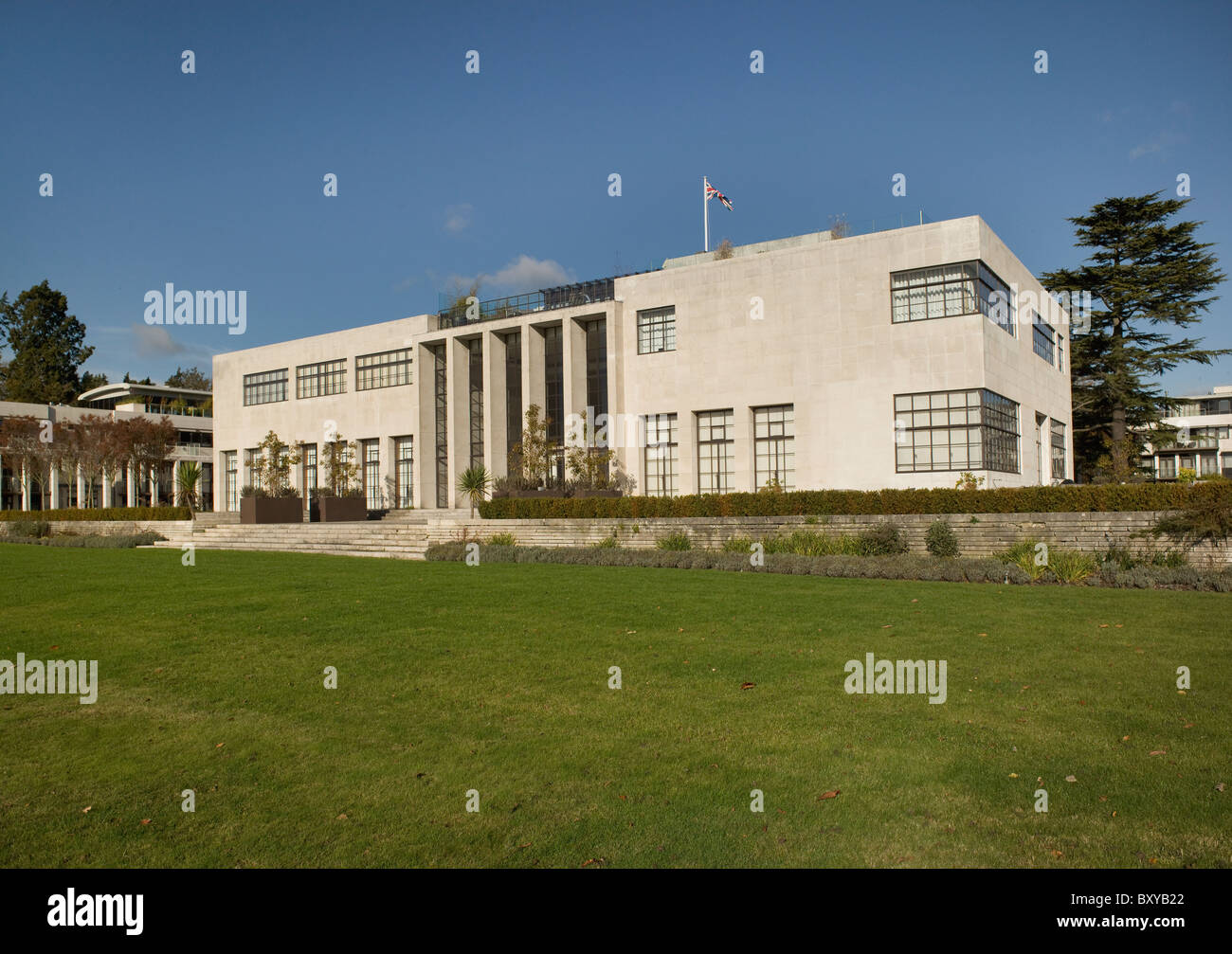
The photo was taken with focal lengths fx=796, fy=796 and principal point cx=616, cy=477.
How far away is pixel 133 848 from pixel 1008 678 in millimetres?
7182

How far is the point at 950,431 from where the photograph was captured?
27.1 metres

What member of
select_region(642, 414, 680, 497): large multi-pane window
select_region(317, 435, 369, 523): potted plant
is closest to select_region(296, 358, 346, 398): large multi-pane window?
select_region(317, 435, 369, 523): potted plant

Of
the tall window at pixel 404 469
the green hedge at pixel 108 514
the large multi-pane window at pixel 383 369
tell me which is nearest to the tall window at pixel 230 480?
the green hedge at pixel 108 514

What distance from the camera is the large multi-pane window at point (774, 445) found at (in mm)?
30375

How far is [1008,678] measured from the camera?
25.0ft

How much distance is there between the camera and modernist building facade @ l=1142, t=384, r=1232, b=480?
74.5 m

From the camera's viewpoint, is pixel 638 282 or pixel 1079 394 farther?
pixel 1079 394

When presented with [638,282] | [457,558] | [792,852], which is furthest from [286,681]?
[638,282]

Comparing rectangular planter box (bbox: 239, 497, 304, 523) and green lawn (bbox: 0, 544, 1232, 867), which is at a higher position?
rectangular planter box (bbox: 239, 497, 304, 523)

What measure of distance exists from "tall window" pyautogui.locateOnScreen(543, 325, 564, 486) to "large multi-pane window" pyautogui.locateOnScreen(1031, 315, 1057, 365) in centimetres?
2058

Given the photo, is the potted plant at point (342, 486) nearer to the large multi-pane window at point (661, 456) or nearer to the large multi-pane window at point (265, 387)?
the large multi-pane window at point (265, 387)

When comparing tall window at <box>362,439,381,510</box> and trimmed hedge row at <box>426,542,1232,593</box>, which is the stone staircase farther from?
tall window at <box>362,439,381,510</box>

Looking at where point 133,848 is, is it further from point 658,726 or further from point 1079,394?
point 1079,394
